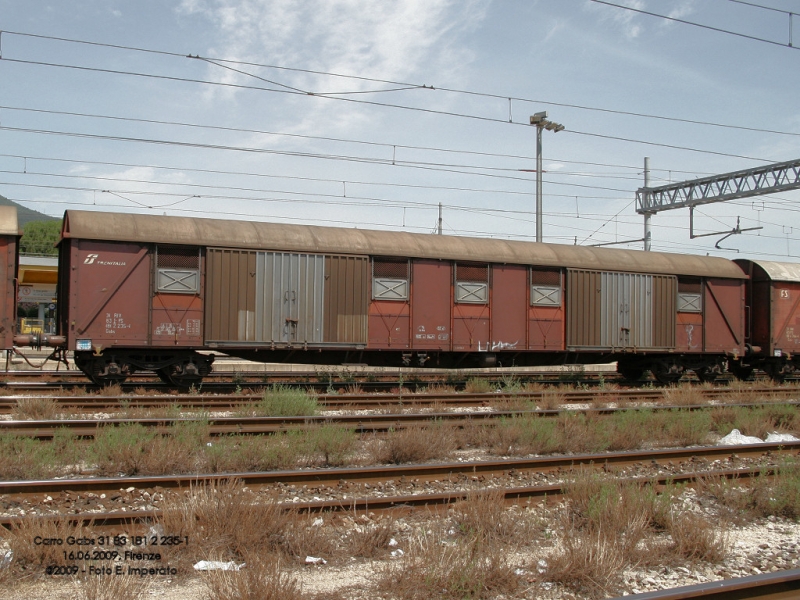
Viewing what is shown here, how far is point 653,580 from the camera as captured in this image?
4.97m

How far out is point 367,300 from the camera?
1488 cm

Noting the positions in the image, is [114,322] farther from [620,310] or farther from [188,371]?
[620,310]

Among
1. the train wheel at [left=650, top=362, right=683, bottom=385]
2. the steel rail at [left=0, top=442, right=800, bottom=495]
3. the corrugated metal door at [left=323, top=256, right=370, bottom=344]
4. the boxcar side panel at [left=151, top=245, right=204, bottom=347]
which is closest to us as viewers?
the steel rail at [left=0, top=442, right=800, bottom=495]

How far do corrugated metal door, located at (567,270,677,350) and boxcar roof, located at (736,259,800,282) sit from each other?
146 inches

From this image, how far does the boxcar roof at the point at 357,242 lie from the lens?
13.3m

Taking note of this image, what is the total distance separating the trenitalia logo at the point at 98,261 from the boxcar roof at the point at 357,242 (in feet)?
1.20

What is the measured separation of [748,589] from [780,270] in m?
18.3

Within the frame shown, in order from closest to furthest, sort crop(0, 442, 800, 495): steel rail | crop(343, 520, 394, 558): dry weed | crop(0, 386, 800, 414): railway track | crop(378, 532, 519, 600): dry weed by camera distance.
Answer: crop(378, 532, 519, 600): dry weed → crop(343, 520, 394, 558): dry weed → crop(0, 442, 800, 495): steel rail → crop(0, 386, 800, 414): railway track

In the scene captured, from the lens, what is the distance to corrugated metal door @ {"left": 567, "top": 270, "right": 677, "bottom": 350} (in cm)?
1697

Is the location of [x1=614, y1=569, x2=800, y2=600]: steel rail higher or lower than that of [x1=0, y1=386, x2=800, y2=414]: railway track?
lower

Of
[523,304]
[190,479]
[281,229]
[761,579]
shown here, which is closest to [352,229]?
[281,229]

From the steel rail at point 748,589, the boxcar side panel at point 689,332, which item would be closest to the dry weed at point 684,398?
the boxcar side panel at point 689,332

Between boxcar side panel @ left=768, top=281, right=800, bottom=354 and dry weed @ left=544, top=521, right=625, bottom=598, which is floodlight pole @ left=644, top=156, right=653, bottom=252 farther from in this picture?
dry weed @ left=544, top=521, right=625, bottom=598

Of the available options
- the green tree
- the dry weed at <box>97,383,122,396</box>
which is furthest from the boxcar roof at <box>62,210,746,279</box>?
the green tree
